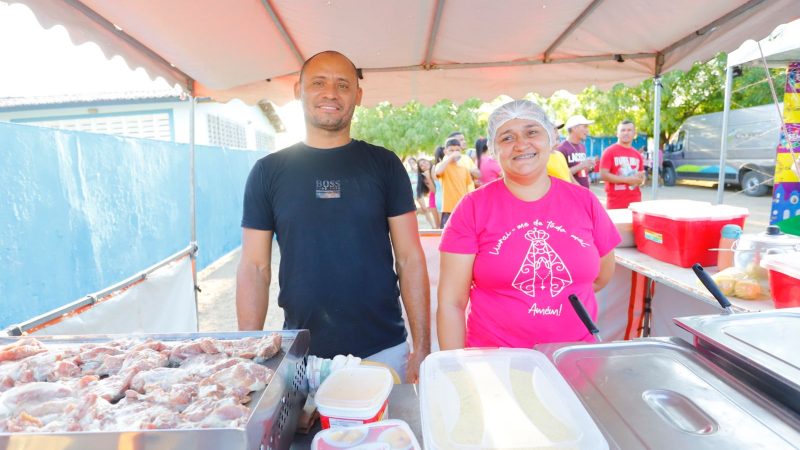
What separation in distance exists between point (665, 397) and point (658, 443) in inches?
6.9

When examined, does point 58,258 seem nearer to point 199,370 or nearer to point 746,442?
point 199,370

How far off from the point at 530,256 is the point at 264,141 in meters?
22.3

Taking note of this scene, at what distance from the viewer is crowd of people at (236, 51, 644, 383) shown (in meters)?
1.69

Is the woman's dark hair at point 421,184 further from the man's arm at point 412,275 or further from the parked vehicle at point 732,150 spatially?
the parked vehicle at point 732,150

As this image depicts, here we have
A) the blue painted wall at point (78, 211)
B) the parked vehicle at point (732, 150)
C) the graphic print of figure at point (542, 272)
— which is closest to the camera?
the graphic print of figure at point (542, 272)

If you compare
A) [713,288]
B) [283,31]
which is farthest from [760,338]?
[283,31]

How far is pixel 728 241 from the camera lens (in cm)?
229

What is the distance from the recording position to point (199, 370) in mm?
1009

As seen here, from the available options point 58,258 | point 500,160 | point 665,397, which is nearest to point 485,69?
point 500,160

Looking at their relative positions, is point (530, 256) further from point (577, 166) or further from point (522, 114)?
point (577, 166)

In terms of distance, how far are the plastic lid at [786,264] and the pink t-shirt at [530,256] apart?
1.67 ft

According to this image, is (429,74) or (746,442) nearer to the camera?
(746,442)


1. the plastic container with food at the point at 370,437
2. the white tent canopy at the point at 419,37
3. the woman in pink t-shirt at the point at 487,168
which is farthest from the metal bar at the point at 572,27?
the woman in pink t-shirt at the point at 487,168

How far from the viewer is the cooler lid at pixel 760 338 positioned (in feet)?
2.76
